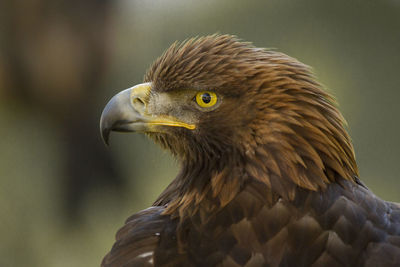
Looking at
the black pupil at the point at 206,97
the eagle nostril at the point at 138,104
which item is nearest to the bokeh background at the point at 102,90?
the eagle nostril at the point at 138,104

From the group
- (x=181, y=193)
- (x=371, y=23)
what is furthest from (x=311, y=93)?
(x=371, y=23)

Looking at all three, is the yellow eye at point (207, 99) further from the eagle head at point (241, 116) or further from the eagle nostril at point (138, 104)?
the eagle nostril at point (138, 104)

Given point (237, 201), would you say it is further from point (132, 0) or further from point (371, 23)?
point (371, 23)

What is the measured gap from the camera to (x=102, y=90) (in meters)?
4.47

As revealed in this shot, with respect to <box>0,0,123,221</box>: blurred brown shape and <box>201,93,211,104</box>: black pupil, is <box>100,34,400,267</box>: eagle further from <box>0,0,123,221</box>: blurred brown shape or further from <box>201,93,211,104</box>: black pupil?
<box>0,0,123,221</box>: blurred brown shape

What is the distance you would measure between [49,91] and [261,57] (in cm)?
288

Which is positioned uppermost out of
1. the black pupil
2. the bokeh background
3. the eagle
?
the black pupil

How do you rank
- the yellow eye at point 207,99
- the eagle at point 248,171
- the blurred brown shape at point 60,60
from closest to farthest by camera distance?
the eagle at point 248,171
the yellow eye at point 207,99
the blurred brown shape at point 60,60

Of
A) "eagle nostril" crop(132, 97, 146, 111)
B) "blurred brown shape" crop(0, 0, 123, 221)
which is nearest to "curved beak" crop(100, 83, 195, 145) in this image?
"eagle nostril" crop(132, 97, 146, 111)

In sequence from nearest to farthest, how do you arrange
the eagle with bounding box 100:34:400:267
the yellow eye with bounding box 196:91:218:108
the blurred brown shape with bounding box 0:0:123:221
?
1. the eagle with bounding box 100:34:400:267
2. the yellow eye with bounding box 196:91:218:108
3. the blurred brown shape with bounding box 0:0:123:221

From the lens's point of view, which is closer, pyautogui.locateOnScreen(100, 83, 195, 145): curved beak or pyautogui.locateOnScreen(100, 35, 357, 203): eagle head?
pyautogui.locateOnScreen(100, 35, 357, 203): eagle head

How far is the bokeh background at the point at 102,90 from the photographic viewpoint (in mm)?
4246

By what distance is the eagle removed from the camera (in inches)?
62.4

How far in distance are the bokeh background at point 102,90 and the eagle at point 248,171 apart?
5.48 ft
